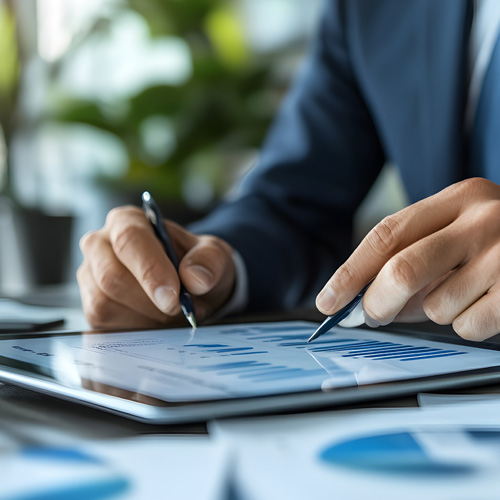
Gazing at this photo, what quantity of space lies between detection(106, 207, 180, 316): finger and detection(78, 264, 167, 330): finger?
0.03 meters

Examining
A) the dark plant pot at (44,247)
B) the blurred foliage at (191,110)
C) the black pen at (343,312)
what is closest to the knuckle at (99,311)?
the black pen at (343,312)

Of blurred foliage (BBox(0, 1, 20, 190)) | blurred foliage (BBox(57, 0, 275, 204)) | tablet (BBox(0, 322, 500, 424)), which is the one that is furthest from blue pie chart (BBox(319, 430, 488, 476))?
blurred foliage (BBox(0, 1, 20, 190))

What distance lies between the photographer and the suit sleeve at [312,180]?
2.39ft

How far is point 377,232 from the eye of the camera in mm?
376

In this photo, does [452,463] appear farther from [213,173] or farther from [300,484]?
[213,173]

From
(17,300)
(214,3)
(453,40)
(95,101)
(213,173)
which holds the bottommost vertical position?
(17,300)

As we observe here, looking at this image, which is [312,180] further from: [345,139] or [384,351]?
[384,351]

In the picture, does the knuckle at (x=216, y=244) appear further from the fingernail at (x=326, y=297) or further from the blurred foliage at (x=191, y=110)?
the blurred foliage at (x=191, y=110)

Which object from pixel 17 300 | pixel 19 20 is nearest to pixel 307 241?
pixel 17 300

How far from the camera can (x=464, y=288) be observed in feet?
1.20

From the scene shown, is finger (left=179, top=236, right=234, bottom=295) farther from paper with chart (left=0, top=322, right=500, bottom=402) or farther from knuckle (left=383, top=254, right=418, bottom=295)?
knuckle (left=383, top=254, right=418, bottom=295)

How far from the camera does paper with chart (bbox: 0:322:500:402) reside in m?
0.25

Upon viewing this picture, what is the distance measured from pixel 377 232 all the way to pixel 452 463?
200mm

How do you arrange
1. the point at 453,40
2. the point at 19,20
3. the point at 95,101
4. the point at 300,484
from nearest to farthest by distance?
the point at 300,484, the point at 453,40, the point at 95,101, the point at 19,20
